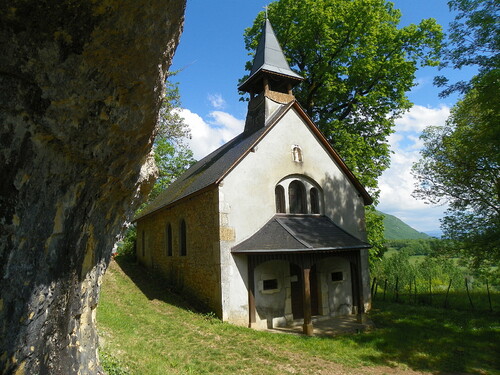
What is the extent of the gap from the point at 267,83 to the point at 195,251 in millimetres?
8193

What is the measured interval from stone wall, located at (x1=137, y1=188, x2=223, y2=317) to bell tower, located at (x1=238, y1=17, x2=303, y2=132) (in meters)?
4.77

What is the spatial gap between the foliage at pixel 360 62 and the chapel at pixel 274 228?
12.2 feet

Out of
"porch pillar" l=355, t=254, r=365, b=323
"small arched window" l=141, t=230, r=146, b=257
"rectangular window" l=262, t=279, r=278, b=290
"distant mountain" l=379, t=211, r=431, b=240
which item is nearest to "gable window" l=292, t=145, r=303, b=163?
"porch pillar" l=355, t=254, r=365, b=323

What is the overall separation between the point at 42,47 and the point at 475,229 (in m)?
19.1

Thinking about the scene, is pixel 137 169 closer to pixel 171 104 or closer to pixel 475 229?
pixel 475 229

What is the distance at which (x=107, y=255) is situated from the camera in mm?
4012

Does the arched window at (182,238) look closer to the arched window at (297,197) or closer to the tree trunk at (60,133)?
the arched window at (297,197)

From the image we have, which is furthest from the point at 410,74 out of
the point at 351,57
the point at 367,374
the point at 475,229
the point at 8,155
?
the point at 8,155

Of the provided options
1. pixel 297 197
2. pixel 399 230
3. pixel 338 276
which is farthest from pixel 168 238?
pixel 399 230

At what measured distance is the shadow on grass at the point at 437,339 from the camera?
29.4ft

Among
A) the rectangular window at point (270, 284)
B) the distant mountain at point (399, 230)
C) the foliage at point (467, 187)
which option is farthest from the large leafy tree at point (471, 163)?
the distant mountain at point (399, 230)

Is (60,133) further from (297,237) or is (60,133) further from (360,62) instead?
(360,62)

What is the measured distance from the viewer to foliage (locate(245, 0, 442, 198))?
1784cm

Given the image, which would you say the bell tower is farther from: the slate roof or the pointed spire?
the slate roof
